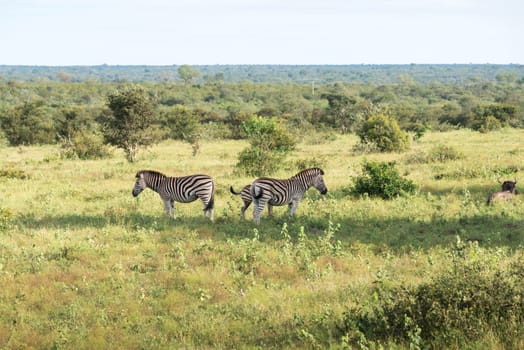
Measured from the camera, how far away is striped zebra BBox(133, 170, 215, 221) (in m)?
14.8

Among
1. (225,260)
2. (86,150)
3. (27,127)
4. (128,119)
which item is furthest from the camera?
(27,127)

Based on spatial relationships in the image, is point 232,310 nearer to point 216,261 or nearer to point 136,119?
point 216,261

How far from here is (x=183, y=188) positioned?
15008 millimetres

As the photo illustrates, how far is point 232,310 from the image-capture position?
28.3 ft

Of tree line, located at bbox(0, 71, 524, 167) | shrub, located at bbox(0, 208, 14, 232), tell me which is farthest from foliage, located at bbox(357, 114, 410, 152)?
shrub, located at bbox(0, 208, 14, 232)

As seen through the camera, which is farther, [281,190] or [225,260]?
[281,190]

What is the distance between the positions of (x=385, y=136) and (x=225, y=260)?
21882 mm

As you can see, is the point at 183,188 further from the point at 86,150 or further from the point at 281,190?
the point at 86,150

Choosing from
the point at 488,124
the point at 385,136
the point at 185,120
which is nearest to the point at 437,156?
the point at 385,136

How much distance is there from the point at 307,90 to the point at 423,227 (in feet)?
381

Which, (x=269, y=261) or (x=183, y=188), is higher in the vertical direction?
(x=183, y=188)

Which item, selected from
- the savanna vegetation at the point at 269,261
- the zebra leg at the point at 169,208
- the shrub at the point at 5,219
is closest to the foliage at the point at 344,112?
the savanna vegetation at the point at 269,261

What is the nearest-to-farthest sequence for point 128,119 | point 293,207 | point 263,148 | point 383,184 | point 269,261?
1. point 269,261
2. point 293,207
3. point 383,184
4. point 263,148
5. point 128,119

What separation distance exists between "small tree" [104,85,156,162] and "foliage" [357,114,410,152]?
12.6 metres
